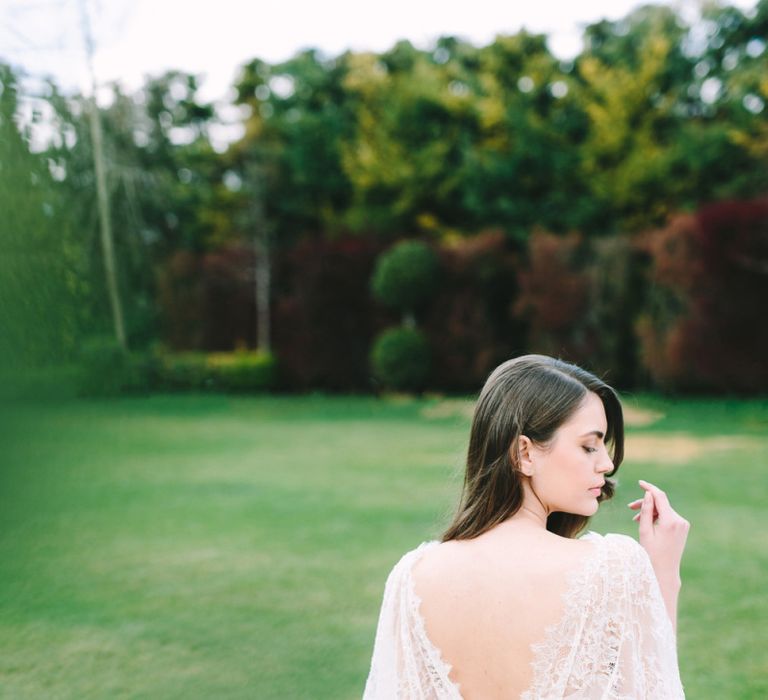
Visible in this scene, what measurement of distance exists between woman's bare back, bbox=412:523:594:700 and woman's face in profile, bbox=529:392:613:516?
79mm

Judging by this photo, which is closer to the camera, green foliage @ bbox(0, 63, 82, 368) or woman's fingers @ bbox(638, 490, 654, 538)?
woman's fingers @ bbox(638, 490, 654, 538)

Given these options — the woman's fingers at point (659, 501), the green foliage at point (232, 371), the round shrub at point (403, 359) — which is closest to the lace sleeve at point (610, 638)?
the woman's fingers at point (659, 501)

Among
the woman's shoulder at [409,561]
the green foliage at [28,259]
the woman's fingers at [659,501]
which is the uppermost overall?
the green foliage at [28,259]

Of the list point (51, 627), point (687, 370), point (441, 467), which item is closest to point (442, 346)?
point (687, 370)

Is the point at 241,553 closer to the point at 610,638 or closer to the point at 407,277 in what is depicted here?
the point at 610,638

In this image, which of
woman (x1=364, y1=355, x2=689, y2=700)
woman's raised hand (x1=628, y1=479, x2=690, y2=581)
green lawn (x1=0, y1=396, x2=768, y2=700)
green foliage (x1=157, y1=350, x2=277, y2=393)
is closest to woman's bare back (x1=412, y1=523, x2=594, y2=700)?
woman (x1=364, y1=355, x2=689, y2=700)

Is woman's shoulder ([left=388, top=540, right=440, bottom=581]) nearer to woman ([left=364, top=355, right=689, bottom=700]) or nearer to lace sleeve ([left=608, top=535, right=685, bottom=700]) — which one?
woman ([left=364, top=355, right=689, bottom=700])

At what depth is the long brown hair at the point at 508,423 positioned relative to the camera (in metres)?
1.54

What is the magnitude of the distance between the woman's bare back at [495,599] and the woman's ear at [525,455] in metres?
0.09

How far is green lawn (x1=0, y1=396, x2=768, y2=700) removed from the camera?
3.62 metres

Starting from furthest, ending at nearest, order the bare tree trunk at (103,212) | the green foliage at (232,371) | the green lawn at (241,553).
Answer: the green foliage at (232,371)
the green lawn at (241,553)
the bare tree trunk at (103,212)

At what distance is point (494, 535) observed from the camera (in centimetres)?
154

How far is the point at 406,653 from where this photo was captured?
160cm

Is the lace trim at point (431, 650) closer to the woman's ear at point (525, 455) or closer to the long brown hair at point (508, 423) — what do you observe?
the long brown hair at point (508, 423)
